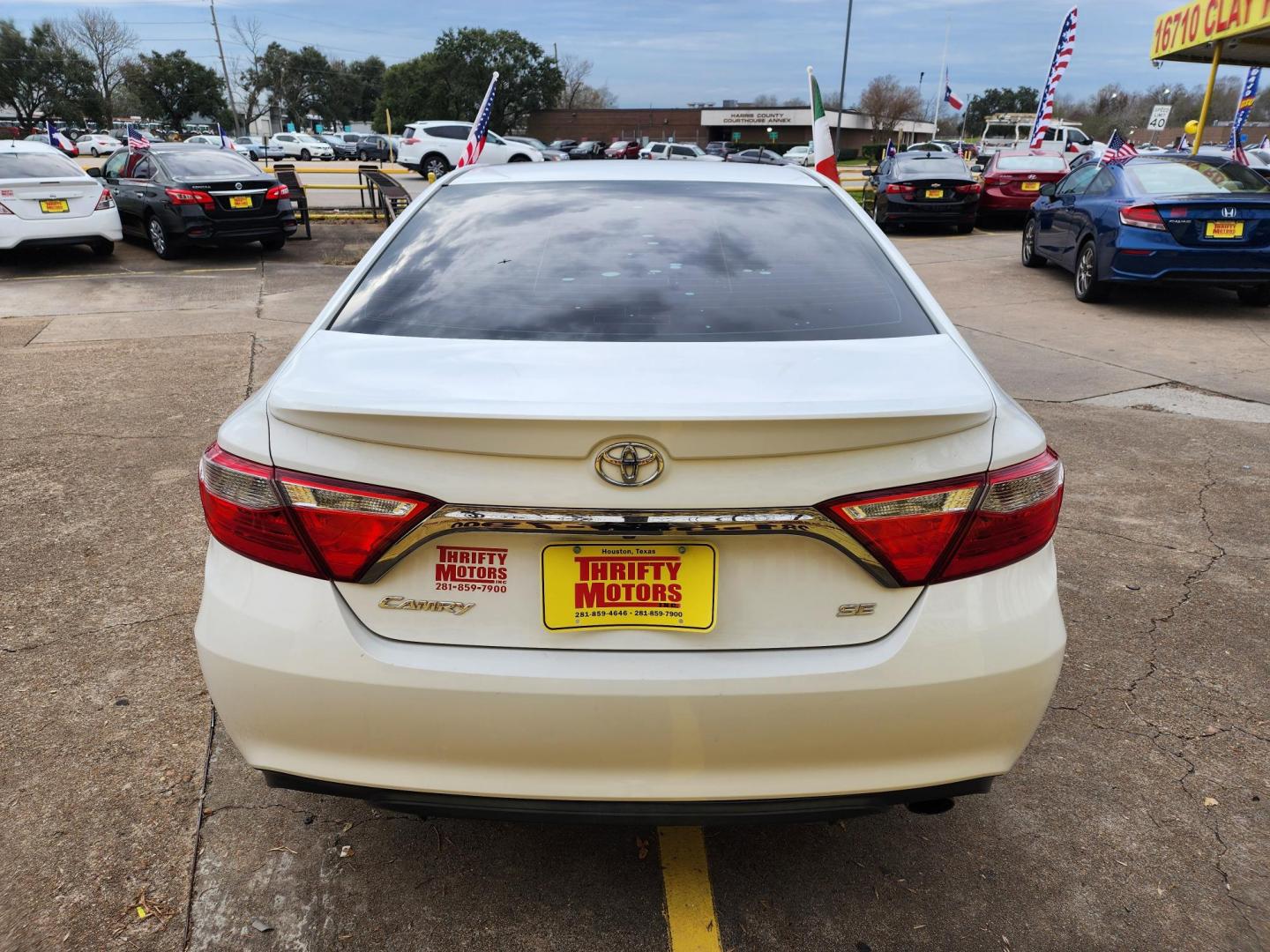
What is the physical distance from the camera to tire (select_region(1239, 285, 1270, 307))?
1016cm

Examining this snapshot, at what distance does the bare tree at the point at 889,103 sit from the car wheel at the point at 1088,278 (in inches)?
3309

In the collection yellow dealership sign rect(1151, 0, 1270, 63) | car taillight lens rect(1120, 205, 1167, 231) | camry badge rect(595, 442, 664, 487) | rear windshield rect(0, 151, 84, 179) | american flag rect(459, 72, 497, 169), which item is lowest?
car taillight lens rect(1120, 205, 1167, 231)

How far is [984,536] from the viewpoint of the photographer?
1847mm

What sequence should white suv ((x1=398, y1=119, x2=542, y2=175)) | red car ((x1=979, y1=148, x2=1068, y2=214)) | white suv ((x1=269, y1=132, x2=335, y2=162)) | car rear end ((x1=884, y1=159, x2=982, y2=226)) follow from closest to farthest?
car rear end ((x1=884, y1=159, x2=982, y2=226)) < red car ((x1=979, y1=148, x2=1068, y2=214)) < white suv ((x1=398, y1=119, x2=542, y2=175)) < white suv ((x1=269, y1=132, x2=335, y2=162))

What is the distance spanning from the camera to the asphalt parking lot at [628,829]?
2232mm

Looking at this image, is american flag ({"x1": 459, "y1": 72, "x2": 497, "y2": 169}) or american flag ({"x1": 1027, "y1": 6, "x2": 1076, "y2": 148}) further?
→ american flag ({"x1": 1027, "y1": 6, "x2": 1076, "y2": 148})

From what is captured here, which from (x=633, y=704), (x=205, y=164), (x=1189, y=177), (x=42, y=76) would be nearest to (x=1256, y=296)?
(x=1189, y=177)

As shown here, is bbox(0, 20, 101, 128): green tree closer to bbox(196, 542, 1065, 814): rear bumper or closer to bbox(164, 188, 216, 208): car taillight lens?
bbox(164, 188, 216, 208): car taillight lens

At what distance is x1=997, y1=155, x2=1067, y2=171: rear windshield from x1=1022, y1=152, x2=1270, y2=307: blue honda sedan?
806 cm

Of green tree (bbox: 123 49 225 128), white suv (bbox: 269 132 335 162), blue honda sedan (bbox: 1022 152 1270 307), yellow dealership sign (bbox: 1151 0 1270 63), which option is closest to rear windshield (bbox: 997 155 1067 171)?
yellow dealership sign (bbox: 1151 0 1270 63)

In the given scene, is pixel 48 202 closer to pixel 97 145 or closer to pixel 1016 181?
pixel 1016 181

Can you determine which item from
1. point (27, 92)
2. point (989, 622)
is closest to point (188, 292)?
point (989, 622)

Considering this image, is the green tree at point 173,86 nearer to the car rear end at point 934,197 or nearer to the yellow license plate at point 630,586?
the car rear end at point 934,197

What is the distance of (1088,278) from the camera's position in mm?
10367
